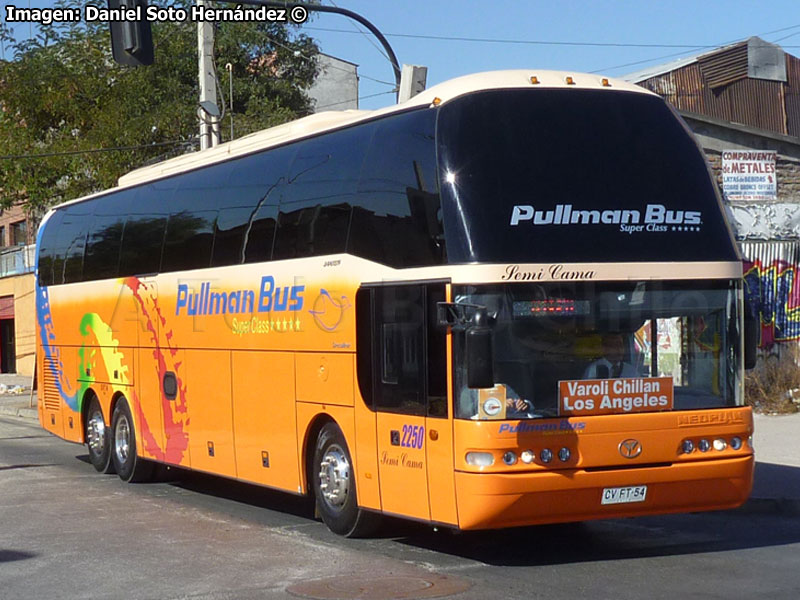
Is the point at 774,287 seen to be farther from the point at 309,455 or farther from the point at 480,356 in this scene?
the point at 480,356

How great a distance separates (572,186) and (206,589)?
4.03 meters

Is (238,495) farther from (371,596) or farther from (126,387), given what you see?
(371,596)

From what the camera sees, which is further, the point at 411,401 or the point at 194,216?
the point at 194,216

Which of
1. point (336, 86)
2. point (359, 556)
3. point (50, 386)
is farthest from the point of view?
point (336, 86)

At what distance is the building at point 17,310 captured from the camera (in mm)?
43938

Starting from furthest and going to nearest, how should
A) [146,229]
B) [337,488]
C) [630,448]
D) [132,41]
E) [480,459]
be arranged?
1. [146,229]
2. [132,41]
3. [337,488]
4. [630,448]
5. [480,459]

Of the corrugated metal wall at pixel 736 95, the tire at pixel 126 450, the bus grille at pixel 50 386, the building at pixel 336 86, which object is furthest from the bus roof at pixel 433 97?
the building at pixel 336 86

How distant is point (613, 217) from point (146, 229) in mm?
7688

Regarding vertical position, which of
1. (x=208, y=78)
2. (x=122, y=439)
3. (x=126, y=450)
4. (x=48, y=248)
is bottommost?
(x=126, y=450)

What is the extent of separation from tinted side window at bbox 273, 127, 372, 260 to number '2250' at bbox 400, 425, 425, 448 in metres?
Answer: 1.88

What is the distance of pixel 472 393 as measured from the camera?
9.20 m

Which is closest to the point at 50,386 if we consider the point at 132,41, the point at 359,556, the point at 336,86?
the point at 132,41

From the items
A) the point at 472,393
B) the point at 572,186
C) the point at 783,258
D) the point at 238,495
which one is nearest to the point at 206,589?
the point at 472,393

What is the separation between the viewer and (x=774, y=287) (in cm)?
2203
